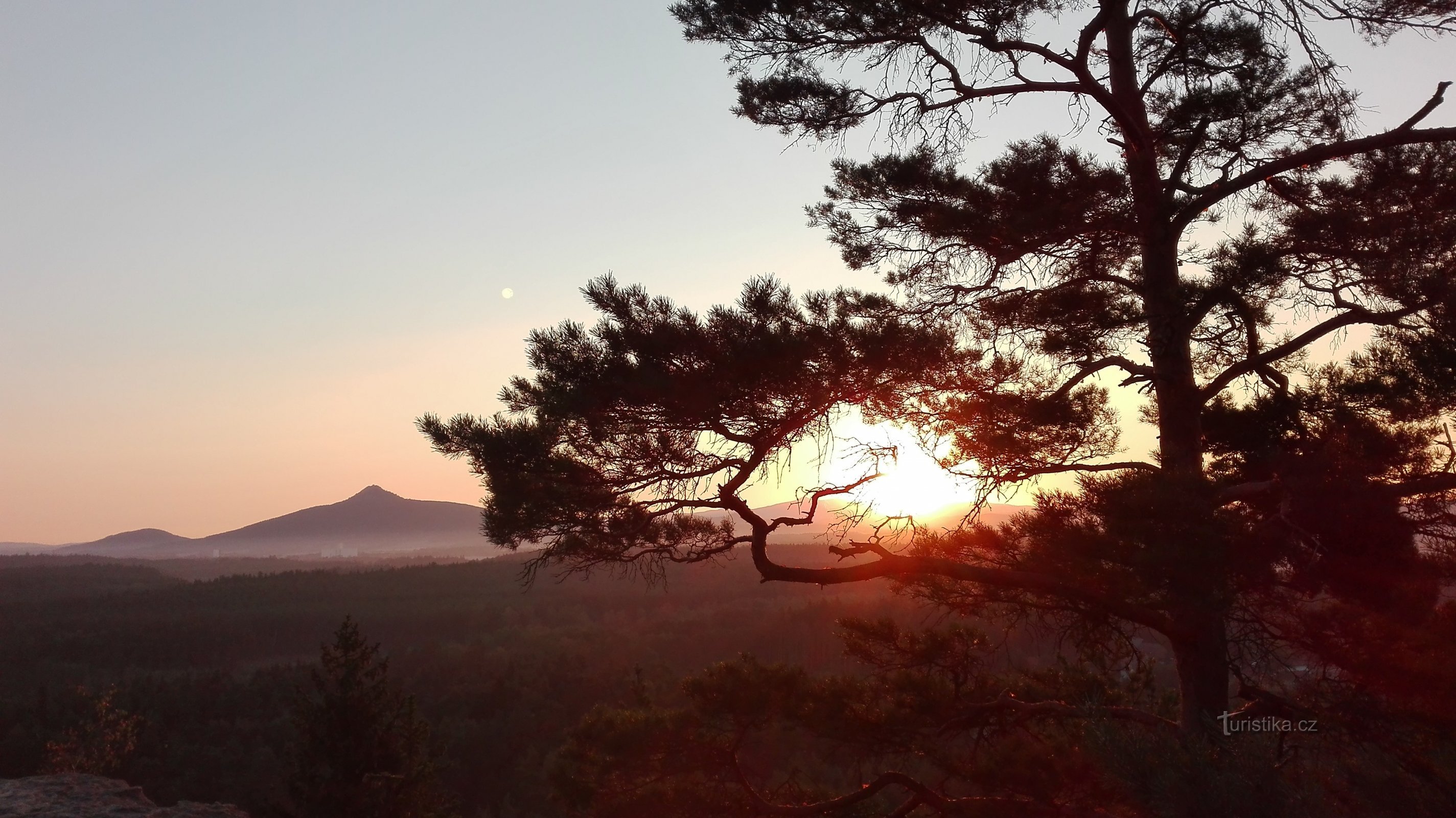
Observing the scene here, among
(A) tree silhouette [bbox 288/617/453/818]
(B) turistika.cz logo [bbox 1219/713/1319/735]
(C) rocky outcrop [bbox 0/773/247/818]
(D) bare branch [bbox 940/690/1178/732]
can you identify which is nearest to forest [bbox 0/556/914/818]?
(A) tree silhouette [bbox 288/617/453/818]

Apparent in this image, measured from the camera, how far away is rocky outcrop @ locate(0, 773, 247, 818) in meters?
7.84

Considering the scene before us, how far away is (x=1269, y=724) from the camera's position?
5.29m

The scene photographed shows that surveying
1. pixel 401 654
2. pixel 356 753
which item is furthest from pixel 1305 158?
pixel 401 654

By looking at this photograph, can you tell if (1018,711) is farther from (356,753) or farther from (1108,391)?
(356,753)

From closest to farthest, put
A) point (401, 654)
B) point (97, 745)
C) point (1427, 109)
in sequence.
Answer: point (1427, 109) < point (97, 745) < point (401, 654)

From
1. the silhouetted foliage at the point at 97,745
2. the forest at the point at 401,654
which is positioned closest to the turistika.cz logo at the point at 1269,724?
the forest at the point at 401,654

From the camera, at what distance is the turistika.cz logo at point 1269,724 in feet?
16.5

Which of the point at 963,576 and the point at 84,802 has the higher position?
the point at 963,576

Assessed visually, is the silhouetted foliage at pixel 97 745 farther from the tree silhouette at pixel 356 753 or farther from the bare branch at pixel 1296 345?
the bare branch at pixel 1296 345

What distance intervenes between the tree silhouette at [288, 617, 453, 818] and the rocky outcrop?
519 centimetres

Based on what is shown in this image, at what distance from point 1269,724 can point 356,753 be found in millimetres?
14353

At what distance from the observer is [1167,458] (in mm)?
5344

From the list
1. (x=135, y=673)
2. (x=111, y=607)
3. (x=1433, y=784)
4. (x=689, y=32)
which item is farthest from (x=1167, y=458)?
(x=111, y=607)

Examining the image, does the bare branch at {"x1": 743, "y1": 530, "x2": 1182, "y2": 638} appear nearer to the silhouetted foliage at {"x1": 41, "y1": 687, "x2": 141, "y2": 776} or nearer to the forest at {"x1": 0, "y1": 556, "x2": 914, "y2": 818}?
the forest at {"x1": 0, "y1": 556, "x2": 914, "y2": 818}
